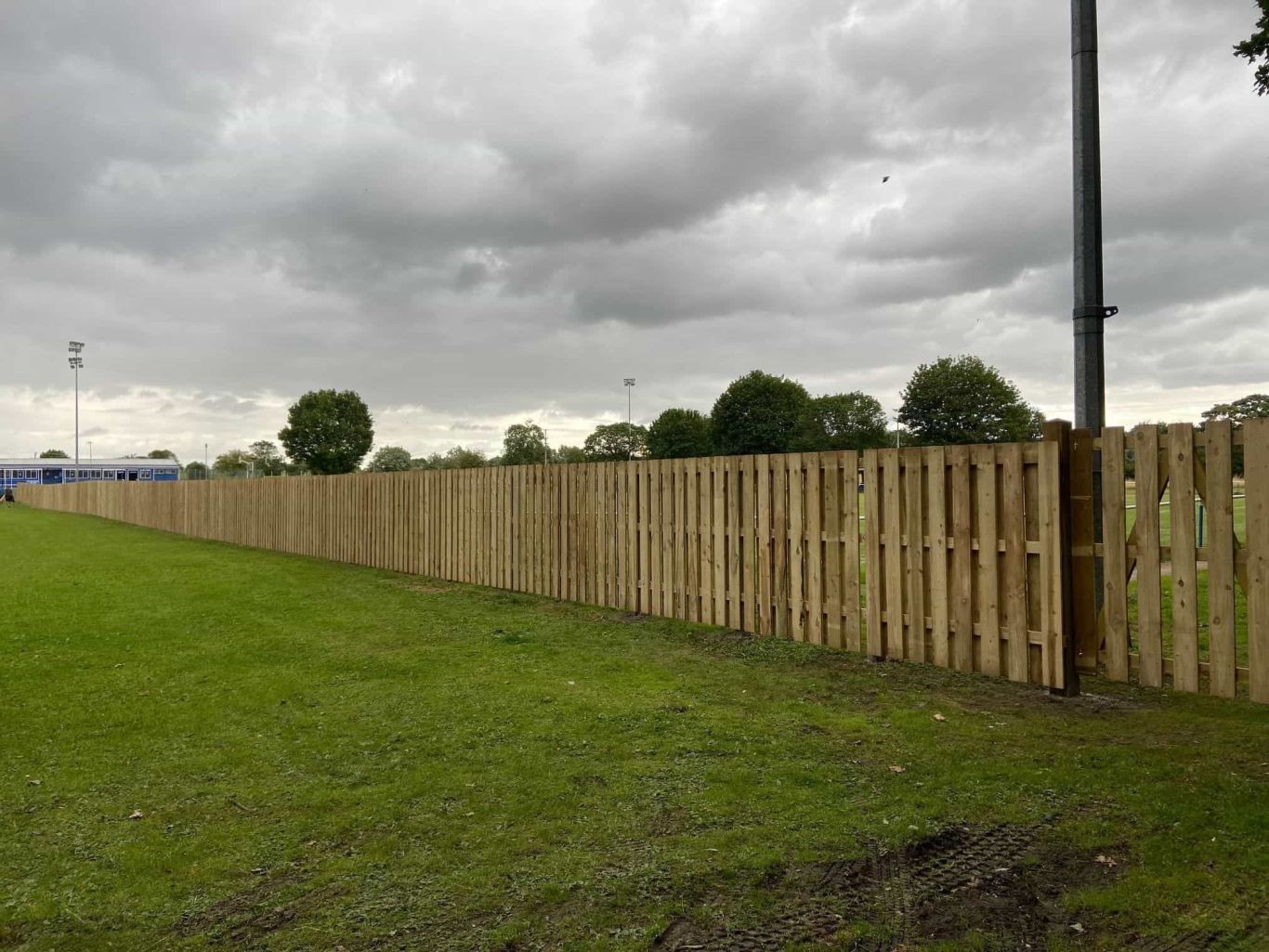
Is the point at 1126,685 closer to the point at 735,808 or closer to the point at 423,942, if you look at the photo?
the point at 735,808

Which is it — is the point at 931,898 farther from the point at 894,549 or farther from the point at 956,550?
the point at 894,549

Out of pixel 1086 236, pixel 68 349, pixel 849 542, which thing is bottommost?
pixel 849 542

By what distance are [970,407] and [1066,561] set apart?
73871 mm

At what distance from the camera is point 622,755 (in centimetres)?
441

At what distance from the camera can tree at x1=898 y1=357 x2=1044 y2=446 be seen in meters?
73.1

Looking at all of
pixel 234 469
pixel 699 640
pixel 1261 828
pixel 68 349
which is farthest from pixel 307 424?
pixel 1261 828

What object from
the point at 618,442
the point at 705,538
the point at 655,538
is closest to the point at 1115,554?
the point at 705,538

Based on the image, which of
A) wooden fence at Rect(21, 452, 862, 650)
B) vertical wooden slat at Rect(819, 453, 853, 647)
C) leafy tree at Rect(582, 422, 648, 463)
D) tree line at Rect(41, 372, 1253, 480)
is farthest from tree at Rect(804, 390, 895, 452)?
vertical wooden slat at Rect(819, 453, 853, 647)

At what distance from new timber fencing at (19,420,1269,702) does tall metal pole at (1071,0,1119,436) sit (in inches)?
28.7

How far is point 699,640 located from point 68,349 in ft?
248

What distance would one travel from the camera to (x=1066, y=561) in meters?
5.36

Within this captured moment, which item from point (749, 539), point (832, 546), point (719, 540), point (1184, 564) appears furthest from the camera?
point (719, 540)

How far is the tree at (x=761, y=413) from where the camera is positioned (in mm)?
77312

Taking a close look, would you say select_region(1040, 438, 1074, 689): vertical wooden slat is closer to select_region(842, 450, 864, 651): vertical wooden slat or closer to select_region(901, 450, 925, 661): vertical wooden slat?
select_region(901, 450, 925, 661): vertical wooden slat
